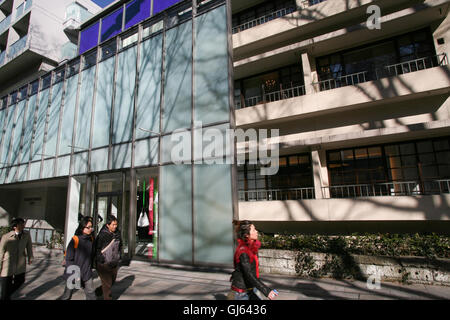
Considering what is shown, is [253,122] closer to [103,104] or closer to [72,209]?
[103,104]

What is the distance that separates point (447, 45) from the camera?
11422 mm

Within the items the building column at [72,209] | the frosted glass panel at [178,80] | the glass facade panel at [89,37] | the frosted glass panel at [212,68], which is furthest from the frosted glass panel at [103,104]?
the frosted glass panel at [212,68]

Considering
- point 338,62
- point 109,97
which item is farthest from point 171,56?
point 338,62

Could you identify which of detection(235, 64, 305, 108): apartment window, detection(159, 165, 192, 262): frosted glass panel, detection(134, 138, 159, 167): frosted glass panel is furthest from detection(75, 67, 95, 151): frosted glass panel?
detection(235, 64, 305, 108): apartment window

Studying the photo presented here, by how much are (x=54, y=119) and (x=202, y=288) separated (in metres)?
15.0

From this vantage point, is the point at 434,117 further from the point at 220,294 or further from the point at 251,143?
the point at 220,294

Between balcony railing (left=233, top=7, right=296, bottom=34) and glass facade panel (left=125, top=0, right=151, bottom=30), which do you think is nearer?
glass facade panel (left=125, top=0, right=151, bottom=30)

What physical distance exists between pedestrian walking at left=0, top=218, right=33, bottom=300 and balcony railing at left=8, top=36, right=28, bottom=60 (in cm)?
2172

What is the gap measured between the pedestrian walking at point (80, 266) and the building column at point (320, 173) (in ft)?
32.8

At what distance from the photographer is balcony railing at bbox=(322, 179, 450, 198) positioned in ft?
37.0

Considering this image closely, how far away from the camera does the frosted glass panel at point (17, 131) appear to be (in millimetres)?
19109

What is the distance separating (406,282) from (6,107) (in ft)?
90.3

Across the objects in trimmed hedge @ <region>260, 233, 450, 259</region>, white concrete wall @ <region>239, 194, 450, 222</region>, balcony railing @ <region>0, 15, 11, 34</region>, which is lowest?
Answer: trimmed hedge @ <region>260, 233, 450, 259</region>

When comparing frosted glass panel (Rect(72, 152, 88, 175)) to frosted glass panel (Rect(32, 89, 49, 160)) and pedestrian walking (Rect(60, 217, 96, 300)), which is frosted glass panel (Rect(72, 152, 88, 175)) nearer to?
frosted glass panel (Rect(32, 89, 49, 160))
